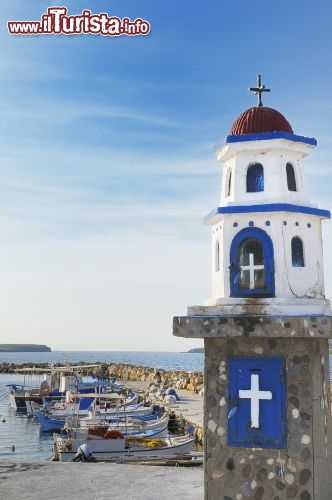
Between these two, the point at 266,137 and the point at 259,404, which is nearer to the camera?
the point at 259,404

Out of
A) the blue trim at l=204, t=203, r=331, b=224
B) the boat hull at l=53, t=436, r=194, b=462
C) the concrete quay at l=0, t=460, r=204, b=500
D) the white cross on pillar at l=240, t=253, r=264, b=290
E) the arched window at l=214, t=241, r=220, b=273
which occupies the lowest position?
the boat hull at l=53, t=436, r=194, b=462

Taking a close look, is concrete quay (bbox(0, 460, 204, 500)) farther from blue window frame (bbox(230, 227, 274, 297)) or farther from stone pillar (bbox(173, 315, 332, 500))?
blue window frame (bbox(230, 227, 274, 297))

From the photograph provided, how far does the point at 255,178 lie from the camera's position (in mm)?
9812

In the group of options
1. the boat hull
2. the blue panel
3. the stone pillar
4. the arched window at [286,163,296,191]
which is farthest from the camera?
the boat hull

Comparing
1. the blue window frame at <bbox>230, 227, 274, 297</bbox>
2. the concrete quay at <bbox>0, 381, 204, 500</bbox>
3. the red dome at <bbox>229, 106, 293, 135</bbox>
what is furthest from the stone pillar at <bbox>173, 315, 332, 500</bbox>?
the red dome at <bbox>229, 106, 293, 135</bbox>

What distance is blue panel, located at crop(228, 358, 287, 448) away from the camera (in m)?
9.00

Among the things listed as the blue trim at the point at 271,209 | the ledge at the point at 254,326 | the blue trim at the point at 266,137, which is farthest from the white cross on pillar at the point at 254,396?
the blue trim at the point at 266,137

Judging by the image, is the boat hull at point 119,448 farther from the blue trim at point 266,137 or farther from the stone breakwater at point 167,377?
the stone breakwater at point 167,377

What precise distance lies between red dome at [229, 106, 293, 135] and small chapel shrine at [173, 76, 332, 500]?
0.02 meters

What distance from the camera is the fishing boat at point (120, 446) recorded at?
952 inches

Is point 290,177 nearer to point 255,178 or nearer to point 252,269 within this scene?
point 255,178

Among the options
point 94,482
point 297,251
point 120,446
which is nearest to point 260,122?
point 297,251

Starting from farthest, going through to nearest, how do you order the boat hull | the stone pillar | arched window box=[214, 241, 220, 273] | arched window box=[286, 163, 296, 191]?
the boat hull, arched window box=[214, 241, 220, 273], arched window box=[286, 163, 296, 191], the stone pillar

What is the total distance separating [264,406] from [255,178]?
3.71 m
